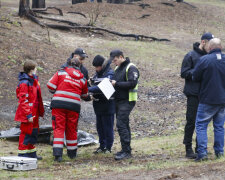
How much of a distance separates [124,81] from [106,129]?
1173 millimetres

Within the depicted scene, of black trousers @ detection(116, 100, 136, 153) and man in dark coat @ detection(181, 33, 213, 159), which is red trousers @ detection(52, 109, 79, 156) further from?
man in dark coat @ detection(181, 33, 213, 159)

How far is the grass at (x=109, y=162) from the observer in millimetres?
6941

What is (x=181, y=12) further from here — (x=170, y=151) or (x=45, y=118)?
(x=170, y=151)

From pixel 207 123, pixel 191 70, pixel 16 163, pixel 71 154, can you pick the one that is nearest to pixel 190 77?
pixel 191 70

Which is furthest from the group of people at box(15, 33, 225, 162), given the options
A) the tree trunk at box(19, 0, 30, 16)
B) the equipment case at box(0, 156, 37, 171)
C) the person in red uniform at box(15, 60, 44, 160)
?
the tree trunk at box(19, 0, 30, 16)

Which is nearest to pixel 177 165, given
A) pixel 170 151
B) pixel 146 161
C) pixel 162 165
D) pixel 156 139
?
pixel 162 165

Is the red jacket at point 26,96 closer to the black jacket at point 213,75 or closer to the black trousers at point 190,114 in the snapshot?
the black trousers at point 190,114

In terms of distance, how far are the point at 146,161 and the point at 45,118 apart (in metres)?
5.32

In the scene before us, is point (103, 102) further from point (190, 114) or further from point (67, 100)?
point (190, 114)

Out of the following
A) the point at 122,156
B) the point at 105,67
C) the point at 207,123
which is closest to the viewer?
the point at 207,123

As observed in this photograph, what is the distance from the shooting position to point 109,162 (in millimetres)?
8070

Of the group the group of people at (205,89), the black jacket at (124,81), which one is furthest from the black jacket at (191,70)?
the black jacket at (124,81)

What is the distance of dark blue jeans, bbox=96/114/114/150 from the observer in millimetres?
8828

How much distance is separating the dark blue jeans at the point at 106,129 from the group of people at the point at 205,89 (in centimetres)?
170
